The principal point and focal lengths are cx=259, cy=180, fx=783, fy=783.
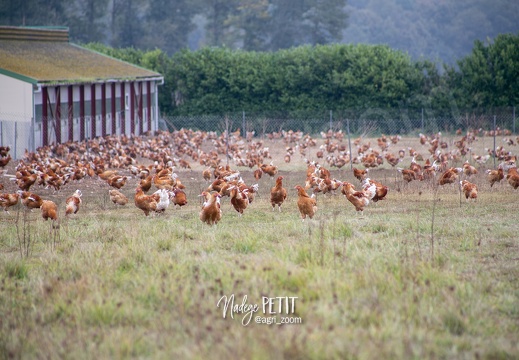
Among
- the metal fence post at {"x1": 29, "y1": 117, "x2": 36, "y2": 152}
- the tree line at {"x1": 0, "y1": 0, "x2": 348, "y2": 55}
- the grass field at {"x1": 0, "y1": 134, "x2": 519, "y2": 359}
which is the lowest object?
the grass field at {"x1": 0, "y1": 134, "x2": 519, "y2": 359}

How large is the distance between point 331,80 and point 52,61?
16.0 metres

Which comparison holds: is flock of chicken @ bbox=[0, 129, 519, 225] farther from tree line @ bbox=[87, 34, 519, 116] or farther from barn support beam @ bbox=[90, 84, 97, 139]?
tree line @ bbox=[87, 34, 519, 116]

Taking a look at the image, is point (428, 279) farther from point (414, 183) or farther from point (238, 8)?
point (238, 8)

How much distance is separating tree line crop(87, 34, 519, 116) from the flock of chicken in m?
9.06

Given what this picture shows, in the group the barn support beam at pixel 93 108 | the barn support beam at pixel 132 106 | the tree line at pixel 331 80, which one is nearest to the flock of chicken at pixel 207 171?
the barn support beam at pixel 93 108

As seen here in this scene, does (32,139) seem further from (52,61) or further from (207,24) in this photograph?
(207,24)

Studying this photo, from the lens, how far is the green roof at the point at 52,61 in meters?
30.3

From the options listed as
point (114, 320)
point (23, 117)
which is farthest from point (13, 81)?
point (114, 320)

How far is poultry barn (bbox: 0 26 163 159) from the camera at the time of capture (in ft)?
94.1

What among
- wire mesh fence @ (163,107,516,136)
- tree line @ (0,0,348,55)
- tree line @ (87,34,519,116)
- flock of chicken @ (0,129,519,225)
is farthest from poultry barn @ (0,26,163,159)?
tree line @ (0,0,348,55)

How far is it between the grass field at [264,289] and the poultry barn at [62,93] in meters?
16.3

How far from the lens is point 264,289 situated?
8.10 meters

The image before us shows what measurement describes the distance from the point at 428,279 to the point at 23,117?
23.3m

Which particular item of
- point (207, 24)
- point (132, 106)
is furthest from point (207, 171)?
point (207, 24)
